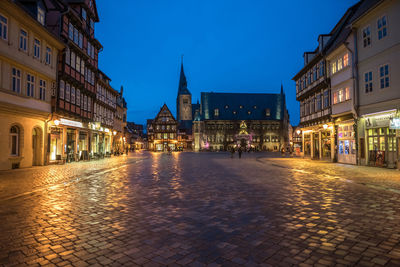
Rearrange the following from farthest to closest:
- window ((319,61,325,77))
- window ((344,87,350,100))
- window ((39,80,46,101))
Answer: window ((319,61,325,77)), window ((344,87,350,100)), window ((39,80,46,101))

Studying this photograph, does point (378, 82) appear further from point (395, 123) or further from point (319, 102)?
point (319, 102)

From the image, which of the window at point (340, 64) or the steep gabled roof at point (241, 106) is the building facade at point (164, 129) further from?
the window at point (340, 64)

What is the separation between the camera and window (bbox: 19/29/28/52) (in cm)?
1706

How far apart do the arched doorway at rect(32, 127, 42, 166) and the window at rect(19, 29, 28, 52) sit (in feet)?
18.6

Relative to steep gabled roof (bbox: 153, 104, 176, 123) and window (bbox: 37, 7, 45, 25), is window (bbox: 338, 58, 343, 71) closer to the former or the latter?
window (bbox: 37, 7, 45, 25)

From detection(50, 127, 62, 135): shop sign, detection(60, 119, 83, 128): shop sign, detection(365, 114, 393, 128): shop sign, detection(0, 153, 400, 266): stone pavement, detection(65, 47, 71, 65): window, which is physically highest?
detection(65, 47, 71, 65): window

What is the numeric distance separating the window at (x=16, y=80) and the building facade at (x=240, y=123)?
65321mm

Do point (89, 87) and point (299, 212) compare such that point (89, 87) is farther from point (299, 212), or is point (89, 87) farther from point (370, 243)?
point (370, 243)

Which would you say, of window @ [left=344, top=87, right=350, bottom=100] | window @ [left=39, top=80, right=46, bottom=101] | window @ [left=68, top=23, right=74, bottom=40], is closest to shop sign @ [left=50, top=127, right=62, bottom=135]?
window @ [left=39, top=80, right=46, bottom=101]

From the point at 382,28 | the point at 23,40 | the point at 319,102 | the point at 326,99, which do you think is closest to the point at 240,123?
the point at 319,102

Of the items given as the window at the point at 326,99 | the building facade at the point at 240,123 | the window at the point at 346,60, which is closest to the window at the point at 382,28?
the window at the point at 346,60

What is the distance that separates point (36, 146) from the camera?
19562mm

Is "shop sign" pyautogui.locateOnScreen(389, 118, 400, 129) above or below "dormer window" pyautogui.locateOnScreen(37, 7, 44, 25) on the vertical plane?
below

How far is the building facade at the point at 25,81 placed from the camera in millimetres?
15789
